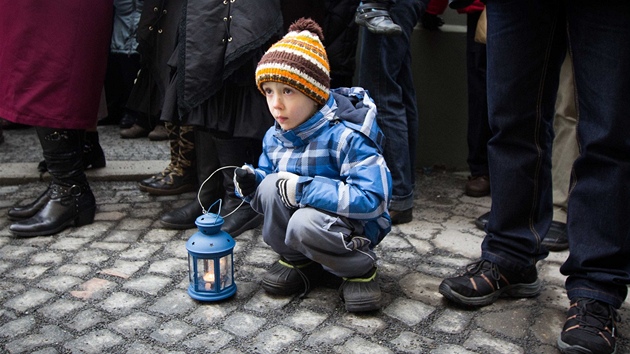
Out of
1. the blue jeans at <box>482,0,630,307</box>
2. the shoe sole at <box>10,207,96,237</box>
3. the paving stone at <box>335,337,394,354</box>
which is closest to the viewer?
the blue jeans at <box>482,0,630,307</box>

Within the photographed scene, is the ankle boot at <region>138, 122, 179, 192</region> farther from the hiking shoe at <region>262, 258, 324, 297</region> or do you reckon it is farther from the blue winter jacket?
the hiking shoe at <region>262, 258, 324, 297</region>

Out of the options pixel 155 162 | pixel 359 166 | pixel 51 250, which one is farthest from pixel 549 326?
pixel 155 162

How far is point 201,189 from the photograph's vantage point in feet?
12.3

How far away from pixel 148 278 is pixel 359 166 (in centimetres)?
110

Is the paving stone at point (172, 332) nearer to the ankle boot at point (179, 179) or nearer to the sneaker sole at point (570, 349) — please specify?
the sneaker sole at point (570, 349)

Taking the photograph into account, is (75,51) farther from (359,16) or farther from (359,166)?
(359,166)

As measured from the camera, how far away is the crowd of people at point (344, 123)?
2455 mm

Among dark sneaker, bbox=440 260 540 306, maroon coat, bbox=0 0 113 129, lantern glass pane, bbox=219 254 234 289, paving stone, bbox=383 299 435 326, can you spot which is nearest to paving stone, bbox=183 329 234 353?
lantern glass pane, bbox=219 254 234 289

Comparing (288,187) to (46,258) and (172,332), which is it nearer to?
(172,332)

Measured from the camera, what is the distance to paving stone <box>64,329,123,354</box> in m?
2.49

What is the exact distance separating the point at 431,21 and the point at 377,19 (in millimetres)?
1587

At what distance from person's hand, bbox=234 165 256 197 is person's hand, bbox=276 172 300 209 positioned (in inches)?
4.2

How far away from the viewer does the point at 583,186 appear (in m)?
2.48

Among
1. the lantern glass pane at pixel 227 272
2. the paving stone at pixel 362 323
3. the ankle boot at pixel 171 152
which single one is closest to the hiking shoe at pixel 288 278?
the lantern glass pane at pixel 227 272
